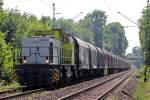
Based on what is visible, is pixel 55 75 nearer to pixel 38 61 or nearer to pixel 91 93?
pixel 38 61

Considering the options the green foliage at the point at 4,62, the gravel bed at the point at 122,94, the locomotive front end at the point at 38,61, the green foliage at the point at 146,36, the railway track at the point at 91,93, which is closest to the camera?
the railway track at the point at 91,93

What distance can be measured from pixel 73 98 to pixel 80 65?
1458 centimetres

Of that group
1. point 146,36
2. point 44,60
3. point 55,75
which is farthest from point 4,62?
point 146,36

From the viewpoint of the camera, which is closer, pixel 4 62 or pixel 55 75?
pixel 55 75

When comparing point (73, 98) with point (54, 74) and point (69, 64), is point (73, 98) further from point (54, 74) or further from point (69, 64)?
point (69, 64)

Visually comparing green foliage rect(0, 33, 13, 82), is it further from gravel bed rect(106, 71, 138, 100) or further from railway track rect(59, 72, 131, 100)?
gravel bed rect(106, 71, 138, 100)

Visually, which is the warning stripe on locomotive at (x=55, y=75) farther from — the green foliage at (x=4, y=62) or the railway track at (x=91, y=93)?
the green foliage at (x=4, y=62)

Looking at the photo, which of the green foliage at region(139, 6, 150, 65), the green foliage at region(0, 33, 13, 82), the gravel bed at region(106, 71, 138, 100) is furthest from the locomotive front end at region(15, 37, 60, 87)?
the green foliage at region(139, 6, 150, 65)

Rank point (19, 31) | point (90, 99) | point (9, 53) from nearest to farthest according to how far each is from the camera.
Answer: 1. point (90, 99)
2. point (9, 53)
3. point (19, 31)

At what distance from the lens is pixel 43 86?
28625 mm

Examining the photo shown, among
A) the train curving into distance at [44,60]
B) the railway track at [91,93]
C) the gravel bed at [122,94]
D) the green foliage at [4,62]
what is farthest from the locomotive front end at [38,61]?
the green foliage at [4,62]

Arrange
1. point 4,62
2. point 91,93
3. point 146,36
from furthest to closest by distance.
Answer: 1. point 146,36
2. point 4,62
3. point 91,93

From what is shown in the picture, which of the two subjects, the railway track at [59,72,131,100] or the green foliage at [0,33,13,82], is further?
the green foliage at [0,33,13,82]

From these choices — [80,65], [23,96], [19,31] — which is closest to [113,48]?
[19,31]
